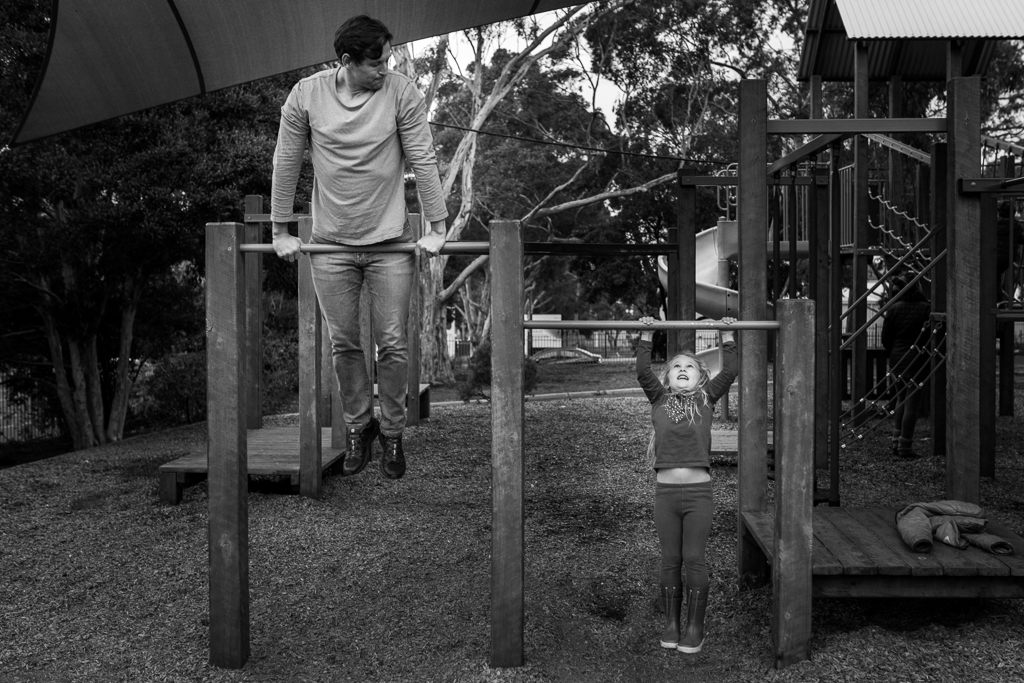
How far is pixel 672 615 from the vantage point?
166 inches

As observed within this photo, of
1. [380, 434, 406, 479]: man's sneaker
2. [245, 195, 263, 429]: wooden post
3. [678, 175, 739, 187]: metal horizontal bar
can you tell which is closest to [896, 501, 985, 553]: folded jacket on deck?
[380, 434, 406, 479]: man's sneaker

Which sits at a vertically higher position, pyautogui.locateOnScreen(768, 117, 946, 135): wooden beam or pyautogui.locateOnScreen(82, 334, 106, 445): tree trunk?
pyautogui.locateOnScreen(768, 117, 946, 135): wooden beam

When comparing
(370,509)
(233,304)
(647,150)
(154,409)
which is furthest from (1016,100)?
(233,304)

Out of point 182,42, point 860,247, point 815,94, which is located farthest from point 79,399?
point 815,94

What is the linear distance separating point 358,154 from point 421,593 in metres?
2.47

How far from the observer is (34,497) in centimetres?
798

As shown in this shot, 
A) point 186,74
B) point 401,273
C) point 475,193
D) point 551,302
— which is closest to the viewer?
point 401,273

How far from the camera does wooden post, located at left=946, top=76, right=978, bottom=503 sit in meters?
4.70

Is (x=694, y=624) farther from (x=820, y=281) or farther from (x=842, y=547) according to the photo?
(x=820, y=281)

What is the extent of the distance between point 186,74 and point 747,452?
466 cm

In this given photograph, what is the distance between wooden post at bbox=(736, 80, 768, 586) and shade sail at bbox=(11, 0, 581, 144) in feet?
8.85

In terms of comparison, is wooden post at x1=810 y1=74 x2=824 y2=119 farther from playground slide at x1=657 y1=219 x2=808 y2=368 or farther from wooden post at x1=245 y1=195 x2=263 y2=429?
wooden post at x1=245 y1=195 x2=263 y2=429

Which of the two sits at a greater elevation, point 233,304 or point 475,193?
point 475,193

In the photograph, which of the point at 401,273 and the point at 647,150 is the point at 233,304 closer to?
the point at 401,273
